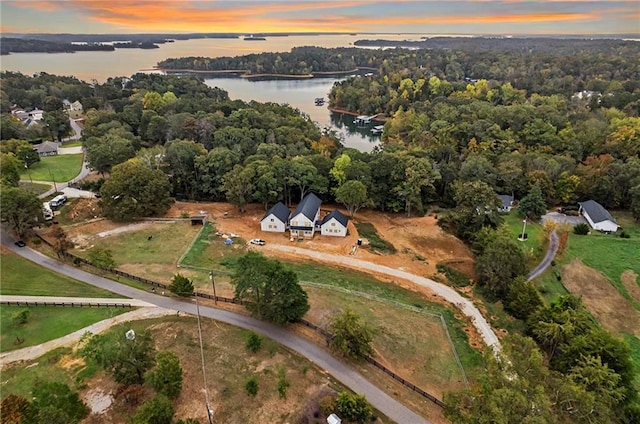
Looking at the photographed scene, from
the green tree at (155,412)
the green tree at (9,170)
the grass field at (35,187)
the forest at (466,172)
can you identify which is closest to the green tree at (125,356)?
the green tree at (155,412)

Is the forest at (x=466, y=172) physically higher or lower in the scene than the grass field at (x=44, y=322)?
higher

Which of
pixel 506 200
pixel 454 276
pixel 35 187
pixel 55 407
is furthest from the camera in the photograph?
pixel 35 187

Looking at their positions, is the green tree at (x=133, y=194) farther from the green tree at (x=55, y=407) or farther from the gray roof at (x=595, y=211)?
the gray roof at (x=595, y=211)

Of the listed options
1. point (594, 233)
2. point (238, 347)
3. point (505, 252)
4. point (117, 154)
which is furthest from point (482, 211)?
point (117, 154)

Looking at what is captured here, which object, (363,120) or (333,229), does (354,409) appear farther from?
(363,120)

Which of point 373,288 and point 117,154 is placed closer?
point 373,288

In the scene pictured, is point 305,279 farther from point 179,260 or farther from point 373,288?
point 179,260

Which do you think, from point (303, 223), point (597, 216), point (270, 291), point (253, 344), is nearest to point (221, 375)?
point (253, 344)
